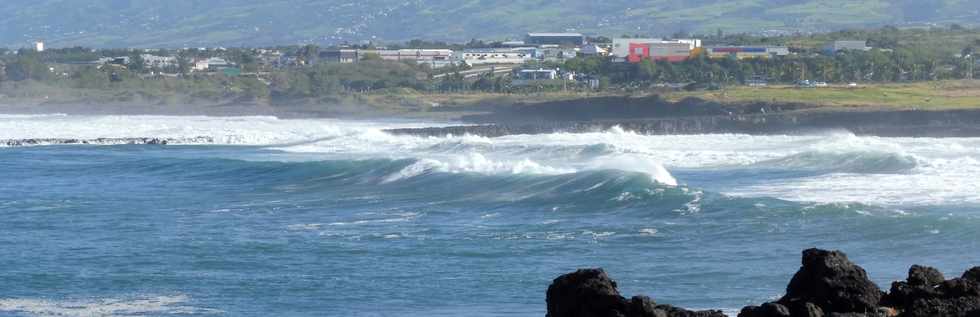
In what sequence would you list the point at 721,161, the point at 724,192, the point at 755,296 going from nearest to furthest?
1. the point at 755,296
2. the point at 724,192
3. the point at 721,161

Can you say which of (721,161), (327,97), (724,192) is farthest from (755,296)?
(327,97)

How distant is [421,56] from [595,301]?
116167 millimetres

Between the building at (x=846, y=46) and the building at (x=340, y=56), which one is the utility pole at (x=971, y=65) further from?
the building at (x=340, y=56)

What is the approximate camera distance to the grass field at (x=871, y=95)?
6775 centimetres

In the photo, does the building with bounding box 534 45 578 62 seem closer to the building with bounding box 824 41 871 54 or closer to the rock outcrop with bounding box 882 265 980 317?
the building with bounding box 824 41 871 54

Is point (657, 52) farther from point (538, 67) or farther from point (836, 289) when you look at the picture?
point (836, 289)

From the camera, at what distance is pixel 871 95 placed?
73.2m

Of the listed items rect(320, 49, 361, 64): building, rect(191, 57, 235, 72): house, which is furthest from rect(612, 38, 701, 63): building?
rect(191, 57, 235, 72): house

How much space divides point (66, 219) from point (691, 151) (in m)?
23.8

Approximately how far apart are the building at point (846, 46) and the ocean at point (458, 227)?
2200 inches

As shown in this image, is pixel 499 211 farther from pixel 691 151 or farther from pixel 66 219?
pixel 691 151

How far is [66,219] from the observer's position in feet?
108

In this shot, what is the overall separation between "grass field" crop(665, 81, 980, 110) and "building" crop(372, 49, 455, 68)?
4419 cm

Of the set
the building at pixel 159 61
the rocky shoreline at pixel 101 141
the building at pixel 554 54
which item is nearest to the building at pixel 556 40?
the building at pixel 554 54
